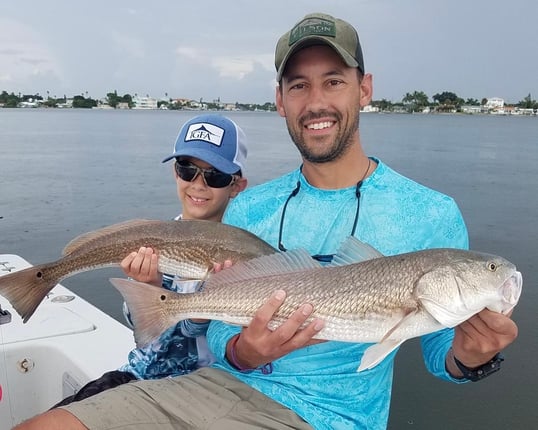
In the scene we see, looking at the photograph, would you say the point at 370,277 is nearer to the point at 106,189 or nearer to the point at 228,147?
the point at 228,147

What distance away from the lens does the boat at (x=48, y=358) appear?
162 inches

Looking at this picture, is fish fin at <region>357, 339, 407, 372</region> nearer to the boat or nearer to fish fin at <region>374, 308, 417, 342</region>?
fish fin at <region>374, 308, 417, 342</region>

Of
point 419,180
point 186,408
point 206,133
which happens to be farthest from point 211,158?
point 419,180

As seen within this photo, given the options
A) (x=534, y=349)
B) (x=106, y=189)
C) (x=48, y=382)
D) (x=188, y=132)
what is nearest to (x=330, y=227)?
(x=188, y=132)

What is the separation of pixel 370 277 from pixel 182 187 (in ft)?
6.33

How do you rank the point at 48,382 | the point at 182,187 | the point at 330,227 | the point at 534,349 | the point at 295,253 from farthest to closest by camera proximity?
the point at 534,349 → the point at 48,382 → the point at 182,187 → the point at 330,227 → the point at 295,253

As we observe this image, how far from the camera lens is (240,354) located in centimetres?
269

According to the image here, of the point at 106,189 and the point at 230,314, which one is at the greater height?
the point at 230,314

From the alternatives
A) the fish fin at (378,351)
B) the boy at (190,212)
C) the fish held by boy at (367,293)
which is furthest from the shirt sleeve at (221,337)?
the fish fin at (378,351)

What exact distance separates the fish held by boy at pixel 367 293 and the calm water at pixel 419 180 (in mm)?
3978

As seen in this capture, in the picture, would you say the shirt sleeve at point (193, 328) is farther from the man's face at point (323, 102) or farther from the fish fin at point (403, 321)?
the fish fin at point (403, 321)

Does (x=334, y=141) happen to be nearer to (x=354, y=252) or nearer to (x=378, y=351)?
(x=354, y=252)

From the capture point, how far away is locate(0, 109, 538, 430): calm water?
626 cm

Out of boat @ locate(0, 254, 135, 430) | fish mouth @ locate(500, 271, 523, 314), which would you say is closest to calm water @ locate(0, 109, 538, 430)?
boat @ locate(0, 254, 135, 430)
